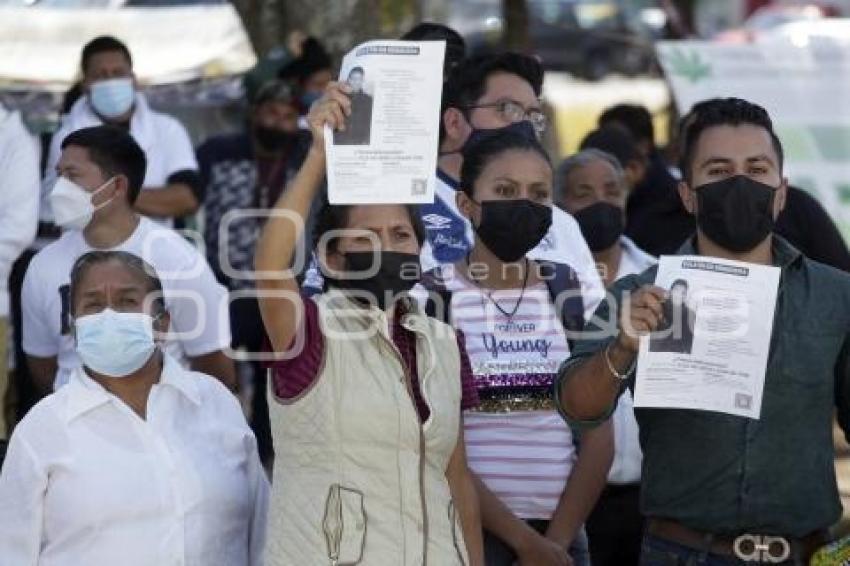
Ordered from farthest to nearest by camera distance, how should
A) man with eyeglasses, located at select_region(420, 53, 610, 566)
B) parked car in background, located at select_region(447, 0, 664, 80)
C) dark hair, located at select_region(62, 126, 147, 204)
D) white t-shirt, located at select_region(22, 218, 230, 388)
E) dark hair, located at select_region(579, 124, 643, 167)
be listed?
parked car in background, located at select_region(447, 0, 664, 80) → dark hair, located at select_region(579, 124, 643, 167) → dark hair, located at select_region(62, 126, 147, 204) → white t-shirt, located at select_region(22, 218, 230, 388) → man with eyeglasses, located at select_region(420, 53, 610, 566)

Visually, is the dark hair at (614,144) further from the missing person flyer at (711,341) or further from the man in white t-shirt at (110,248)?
the missing person flyer at (711,341)

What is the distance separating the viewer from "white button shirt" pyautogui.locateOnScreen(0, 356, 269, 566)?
5.27 m

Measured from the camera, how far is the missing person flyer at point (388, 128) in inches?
194

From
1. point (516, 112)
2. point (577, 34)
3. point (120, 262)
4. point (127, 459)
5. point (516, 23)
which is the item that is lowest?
point (127, 459)

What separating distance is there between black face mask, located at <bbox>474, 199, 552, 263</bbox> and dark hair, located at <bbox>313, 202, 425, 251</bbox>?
508mm

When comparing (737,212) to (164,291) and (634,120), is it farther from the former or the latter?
(634,120)

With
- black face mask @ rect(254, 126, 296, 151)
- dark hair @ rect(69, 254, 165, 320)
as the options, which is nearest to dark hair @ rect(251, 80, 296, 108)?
black face mask @ rect(254, 126, 296, 151)

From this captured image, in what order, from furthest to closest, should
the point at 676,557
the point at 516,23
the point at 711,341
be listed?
1. the point at 516,23
2. the point at 676,557
3. the point at 711,341

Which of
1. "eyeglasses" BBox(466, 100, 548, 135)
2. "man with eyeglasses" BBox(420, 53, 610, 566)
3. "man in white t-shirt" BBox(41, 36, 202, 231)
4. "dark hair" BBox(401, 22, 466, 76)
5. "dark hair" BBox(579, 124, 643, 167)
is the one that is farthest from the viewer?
"dark hair" BBox(579, 124, 643, 167)

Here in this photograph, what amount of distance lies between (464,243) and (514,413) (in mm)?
692

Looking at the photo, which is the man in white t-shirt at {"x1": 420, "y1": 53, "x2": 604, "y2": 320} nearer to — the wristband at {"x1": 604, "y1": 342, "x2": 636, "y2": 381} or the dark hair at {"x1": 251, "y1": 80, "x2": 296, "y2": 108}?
the wristband at {"x1": 604, "y1": 342, "x2": 636, "y2": 381}

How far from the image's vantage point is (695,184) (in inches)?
205

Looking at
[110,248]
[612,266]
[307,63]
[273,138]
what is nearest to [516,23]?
[307,63]

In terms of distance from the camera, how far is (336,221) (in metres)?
5.05
